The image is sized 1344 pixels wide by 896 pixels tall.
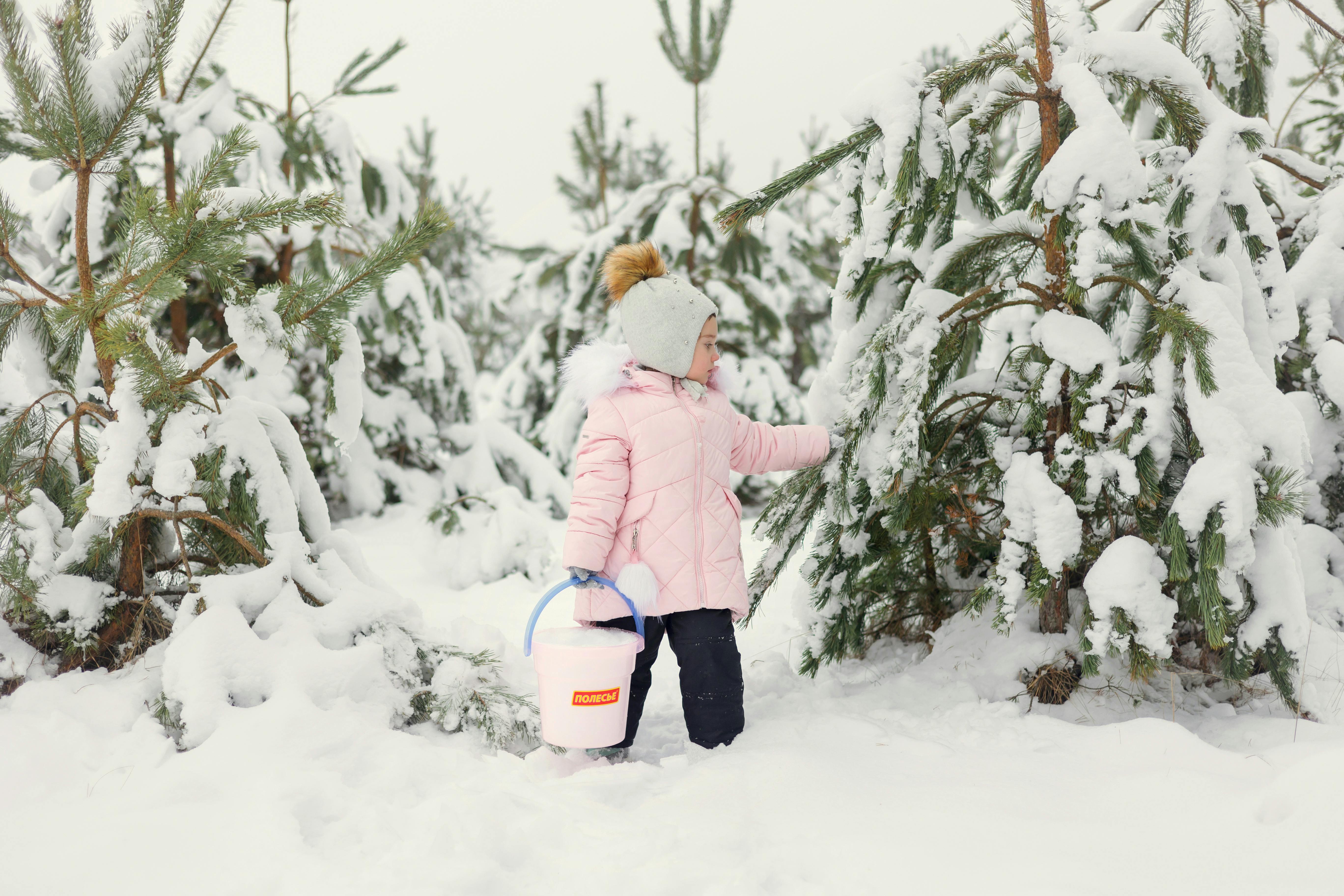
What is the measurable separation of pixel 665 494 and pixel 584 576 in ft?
1.18

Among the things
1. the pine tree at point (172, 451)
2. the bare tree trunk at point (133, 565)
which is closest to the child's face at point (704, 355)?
the pine tree at point (172, 451)

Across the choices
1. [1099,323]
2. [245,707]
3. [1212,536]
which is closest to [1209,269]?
[1099,323]

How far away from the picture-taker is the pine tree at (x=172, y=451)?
222 centimetres

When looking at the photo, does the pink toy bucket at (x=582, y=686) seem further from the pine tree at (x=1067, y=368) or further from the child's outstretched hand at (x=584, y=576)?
the pine tree at (x=1067, y=368)

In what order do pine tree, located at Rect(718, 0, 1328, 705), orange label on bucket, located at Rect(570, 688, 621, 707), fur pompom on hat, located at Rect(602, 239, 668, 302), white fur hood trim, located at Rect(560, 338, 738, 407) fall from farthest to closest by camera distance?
fur pompom on hat, located at Rect(602, 239, 668, 302) < white fur hood trim, located at Rect(560, 338, 738, 407) < orange label on bucket, located at Rect(570, 688, 621, 707) < pine tree, located at Rect(718, 0, 1328, 705)

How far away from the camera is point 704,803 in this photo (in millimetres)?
2012

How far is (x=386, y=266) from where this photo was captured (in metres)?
2.48

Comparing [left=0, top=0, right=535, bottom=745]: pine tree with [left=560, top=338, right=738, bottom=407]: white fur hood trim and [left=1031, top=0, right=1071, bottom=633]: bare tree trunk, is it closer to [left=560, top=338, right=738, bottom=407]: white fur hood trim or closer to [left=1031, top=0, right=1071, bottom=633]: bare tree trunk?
[left=560, top=338, right=738, bottom=407]: white fur hood trim

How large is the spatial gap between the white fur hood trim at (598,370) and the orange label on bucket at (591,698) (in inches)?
36.1

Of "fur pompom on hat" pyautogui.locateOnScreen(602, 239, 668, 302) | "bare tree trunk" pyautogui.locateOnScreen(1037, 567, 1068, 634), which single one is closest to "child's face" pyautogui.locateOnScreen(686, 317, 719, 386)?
"fur pompom on hat" pyautogui.locateOnScreen(602, 239, 668, 302)

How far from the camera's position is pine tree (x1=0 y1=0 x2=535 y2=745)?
2.22 m

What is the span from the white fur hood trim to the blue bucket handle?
1.91 feet

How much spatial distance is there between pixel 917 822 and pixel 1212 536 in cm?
109

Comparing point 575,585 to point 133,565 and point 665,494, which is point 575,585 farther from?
point 133,565
